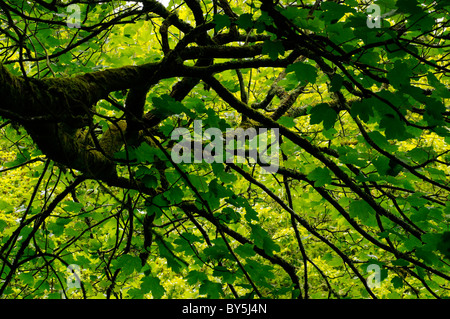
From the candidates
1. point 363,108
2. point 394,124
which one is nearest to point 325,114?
point 363,108

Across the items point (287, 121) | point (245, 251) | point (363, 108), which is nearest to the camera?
point (363, 108)

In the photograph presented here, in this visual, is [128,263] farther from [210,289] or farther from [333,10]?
[333,10]

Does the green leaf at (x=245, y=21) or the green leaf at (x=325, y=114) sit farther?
the green leaf at (x=325, y=114)

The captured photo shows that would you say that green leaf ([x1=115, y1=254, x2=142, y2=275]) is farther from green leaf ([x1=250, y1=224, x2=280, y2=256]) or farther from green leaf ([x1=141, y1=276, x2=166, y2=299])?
green leaf ([x1=250, y1=224, x2=280, y2=256])

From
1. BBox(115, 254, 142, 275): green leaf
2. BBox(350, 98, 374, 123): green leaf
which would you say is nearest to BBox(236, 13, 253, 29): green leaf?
BBox(350, 98, 374, 123): green leaf

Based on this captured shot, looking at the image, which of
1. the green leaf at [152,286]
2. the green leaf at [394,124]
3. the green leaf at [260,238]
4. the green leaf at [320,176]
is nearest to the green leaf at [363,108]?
the green leaf at [394,124]

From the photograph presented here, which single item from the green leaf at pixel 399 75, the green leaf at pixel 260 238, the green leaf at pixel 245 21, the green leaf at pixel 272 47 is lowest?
the green leaf at pixel 260 238

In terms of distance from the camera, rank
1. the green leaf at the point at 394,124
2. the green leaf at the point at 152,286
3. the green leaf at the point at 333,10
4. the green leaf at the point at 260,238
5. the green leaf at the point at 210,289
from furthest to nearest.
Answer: the green leaf at the point at 152,286, the green leaf at the point at 260,238, the green leaf at the point at 210,289, the green leaf at the point at 394,124, the green leaf at the point at 333,10

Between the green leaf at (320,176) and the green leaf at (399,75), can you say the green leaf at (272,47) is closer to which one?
the green leaf at (399,75)

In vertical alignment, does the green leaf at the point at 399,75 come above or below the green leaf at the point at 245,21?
below

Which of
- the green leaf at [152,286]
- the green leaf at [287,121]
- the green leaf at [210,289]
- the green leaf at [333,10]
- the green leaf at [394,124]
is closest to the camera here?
the green leaf at [333,10]

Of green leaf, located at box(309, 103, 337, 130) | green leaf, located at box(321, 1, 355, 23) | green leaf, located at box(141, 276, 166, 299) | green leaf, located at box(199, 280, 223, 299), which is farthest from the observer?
green leaf, located at box(141, 276, 166, 299)
